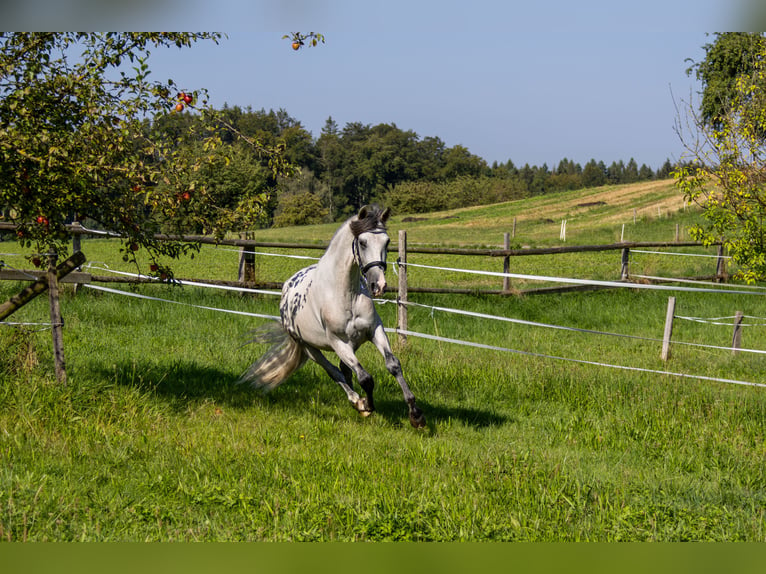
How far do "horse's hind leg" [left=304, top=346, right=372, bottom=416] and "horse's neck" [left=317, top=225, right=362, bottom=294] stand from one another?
3.08 feet

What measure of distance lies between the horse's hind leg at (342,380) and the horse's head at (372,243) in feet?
3.90

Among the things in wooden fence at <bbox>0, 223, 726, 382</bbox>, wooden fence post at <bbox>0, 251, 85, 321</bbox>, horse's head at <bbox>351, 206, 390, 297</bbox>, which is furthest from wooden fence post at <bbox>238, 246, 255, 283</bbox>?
horse's head at <bbox>351, 206, 390, 297</bbox>

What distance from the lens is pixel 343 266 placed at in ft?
19.5

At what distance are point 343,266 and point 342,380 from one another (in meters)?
1.21

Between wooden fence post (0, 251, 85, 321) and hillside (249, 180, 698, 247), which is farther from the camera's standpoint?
hillside (249, 180, 698, 247)

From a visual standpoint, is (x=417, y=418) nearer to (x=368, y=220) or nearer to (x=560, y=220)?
(x=368, y=220)

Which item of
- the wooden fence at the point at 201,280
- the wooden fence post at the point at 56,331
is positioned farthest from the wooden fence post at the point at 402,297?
the wooden fence post at the point at 56,331

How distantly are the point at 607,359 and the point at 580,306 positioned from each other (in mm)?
4789

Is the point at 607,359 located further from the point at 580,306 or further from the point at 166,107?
the point at 166,107

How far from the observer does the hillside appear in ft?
127

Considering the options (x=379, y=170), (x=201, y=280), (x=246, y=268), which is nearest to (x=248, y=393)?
(x=201, y=280)

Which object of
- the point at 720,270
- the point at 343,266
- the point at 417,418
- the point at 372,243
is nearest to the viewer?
the point at 372,243

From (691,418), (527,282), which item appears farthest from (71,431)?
(527,282)

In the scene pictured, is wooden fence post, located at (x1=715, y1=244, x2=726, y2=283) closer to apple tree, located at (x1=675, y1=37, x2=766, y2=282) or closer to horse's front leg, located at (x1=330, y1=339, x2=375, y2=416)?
apple tree, located at (x1=675, y1=37, x2=766, y2=282)
